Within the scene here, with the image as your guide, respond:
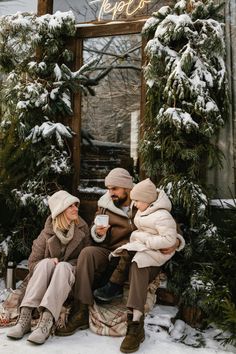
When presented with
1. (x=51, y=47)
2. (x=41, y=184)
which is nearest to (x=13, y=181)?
(x=41, y=184)

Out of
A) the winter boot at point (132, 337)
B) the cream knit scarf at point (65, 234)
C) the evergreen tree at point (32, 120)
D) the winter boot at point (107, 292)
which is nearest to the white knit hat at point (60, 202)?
the cream knit scarf at point (65, 234)

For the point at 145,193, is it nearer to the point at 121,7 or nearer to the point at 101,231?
the point at 101,231

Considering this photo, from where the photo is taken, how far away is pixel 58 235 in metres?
3.52

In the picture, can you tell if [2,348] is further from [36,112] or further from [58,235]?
[36,112]

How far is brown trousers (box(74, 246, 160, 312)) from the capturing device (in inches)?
120

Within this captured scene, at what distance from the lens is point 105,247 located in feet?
12.0

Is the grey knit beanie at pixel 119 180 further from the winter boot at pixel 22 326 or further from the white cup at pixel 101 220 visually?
the winter boot at pixel 22 326

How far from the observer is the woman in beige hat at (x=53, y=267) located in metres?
3.08

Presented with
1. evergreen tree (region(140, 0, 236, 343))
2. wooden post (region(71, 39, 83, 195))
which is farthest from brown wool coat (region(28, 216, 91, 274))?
wooden post (region(71, 39, 83, 195))

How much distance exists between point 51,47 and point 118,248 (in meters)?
2.72

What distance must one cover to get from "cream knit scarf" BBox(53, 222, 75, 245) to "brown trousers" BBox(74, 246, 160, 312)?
0.22 m

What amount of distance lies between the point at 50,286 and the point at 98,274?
485mm

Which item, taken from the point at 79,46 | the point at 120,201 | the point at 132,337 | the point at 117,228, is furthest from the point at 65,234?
the point at 79,46

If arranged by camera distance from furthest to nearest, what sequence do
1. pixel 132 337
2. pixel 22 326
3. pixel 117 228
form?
pixel 117 228
pixel 22 326
pixel 132 337
